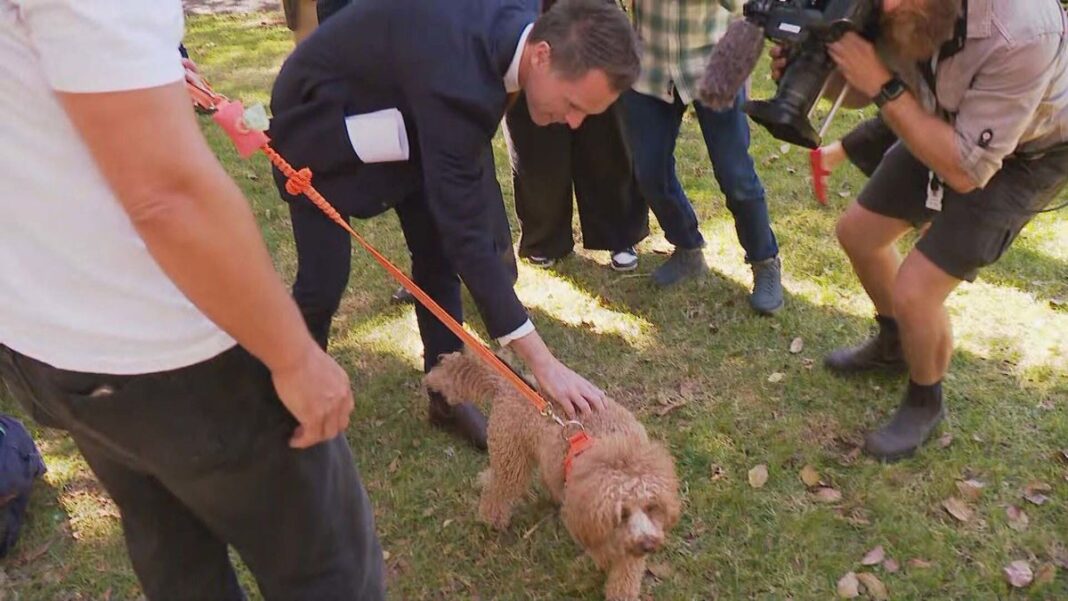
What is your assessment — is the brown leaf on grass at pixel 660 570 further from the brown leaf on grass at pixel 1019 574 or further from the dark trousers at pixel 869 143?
the dark trousers at pixel 869 143

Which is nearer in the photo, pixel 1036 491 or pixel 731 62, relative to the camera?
pixel 731 62

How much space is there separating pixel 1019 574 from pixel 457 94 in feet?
7.02

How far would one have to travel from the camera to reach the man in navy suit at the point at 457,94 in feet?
7.18

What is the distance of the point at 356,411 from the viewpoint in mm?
3389

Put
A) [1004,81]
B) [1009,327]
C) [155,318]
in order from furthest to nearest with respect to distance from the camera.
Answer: [1009,327] < [1004,81] < [155,318]

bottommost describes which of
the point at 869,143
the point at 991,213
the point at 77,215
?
the point at 869,143

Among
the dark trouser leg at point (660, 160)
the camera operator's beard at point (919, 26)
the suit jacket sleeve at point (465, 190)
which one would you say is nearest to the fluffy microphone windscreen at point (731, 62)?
the camera operator's beard at point (919, 26)

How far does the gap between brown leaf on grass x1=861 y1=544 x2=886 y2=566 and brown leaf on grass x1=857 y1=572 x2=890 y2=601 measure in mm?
39

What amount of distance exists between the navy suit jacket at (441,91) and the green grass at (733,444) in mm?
929

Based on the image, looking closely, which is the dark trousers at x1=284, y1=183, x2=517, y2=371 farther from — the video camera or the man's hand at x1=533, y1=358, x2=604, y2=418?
the video camera

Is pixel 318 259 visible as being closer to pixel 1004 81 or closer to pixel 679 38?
pixel 679 38

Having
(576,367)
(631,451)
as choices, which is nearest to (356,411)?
(576,367)

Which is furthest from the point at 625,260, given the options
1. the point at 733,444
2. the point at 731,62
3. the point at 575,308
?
the point at 731,62

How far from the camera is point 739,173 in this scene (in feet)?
11.7
